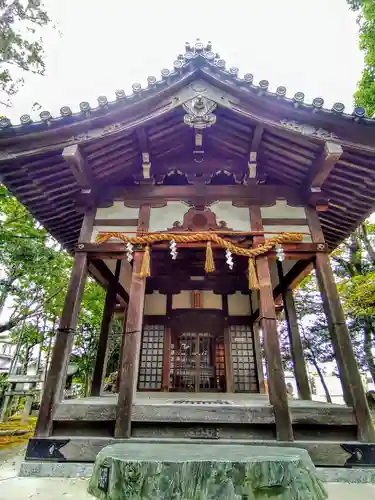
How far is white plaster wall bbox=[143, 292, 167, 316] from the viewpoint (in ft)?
28.0

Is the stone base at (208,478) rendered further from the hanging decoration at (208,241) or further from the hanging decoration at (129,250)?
the hanging decoration at (129,250)

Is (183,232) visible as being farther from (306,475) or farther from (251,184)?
(306,475)

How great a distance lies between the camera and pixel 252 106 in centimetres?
466

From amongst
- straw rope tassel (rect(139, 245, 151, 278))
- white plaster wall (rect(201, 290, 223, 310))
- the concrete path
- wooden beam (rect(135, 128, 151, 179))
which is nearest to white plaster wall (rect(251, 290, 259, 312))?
white plaster wall (rect(201, 290, 223, 310))

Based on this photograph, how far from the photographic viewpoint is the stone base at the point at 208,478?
6.41 feet

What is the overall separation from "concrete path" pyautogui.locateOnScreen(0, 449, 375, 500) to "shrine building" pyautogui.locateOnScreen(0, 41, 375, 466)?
0.26 meters

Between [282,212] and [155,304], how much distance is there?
4906mm

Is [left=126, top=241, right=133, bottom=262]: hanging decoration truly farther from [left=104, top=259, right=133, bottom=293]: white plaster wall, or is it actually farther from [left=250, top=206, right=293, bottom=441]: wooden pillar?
[left=104, top=259, right=133, bottom=293]: white plaster wall

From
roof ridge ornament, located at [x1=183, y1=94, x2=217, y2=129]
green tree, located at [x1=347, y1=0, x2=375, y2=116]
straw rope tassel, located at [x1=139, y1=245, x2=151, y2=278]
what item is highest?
green tree, located at [x1=347, y1=0, x2=375, y2=116]

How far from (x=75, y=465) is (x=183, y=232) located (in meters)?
3.63

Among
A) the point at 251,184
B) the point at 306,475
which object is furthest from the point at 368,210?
the point at 306,475

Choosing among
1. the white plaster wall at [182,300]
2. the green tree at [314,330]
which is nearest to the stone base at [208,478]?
the white plaster wall at [182,300]

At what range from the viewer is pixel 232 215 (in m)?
5.33

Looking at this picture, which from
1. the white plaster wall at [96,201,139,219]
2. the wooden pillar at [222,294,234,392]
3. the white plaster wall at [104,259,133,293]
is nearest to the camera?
the white plaster wall at [96,201,139,219]
